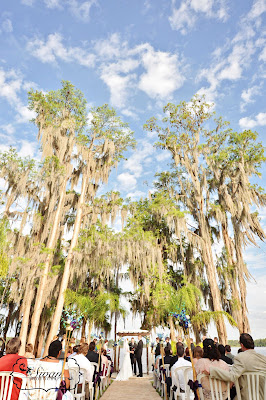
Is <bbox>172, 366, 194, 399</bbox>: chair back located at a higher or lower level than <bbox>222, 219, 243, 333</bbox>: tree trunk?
lower

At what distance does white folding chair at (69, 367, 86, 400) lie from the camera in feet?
12.6

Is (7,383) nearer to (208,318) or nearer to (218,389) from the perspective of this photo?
(218,389)

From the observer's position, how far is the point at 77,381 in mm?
3830

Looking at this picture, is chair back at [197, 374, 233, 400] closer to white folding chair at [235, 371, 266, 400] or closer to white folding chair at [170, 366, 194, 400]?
white folding chair at [235, 371, 266, 400]

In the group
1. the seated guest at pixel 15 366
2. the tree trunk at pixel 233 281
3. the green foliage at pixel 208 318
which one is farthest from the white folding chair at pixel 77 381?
the tree trunk at pixel 233 281

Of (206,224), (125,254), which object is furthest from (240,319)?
(125,254)

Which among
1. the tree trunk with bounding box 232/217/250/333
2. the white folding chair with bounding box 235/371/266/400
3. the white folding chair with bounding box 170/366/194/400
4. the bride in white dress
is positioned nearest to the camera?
the white folding chair with bounding box 235/371/266/400

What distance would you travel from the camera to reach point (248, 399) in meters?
2.45

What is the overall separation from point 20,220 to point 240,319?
1341cm

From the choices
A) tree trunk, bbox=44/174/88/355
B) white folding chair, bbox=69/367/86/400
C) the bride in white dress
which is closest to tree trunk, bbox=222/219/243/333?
the bride in white dress

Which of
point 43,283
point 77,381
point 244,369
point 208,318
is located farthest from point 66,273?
point 244,369

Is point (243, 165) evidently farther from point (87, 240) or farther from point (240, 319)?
point (87, 240)

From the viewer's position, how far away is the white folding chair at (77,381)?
3839 mm

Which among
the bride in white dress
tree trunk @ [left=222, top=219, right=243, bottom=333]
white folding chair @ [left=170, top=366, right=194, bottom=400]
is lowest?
the bride in white dress
